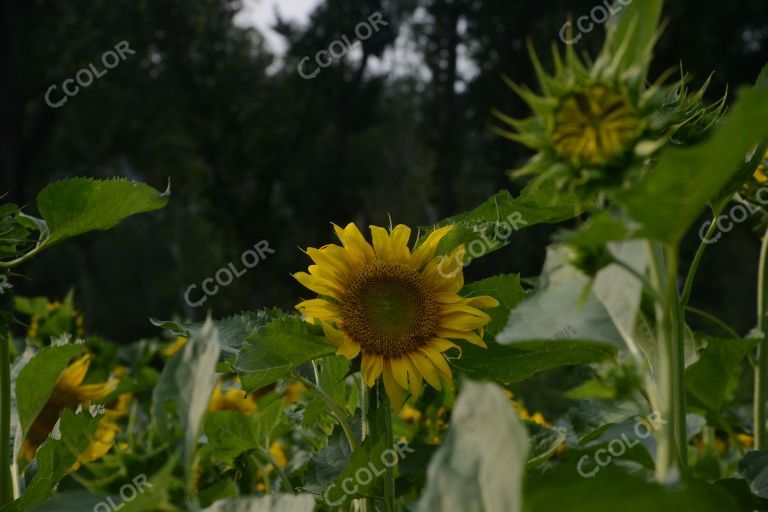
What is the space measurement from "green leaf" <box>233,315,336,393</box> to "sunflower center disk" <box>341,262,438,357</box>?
61 millimetres

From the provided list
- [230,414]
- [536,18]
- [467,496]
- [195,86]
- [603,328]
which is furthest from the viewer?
[195,86]

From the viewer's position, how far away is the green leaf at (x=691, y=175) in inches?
14.7

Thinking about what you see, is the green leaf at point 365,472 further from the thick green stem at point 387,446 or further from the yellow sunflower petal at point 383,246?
the yellow sunflower petal at point 383,246

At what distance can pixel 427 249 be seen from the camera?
0.78m

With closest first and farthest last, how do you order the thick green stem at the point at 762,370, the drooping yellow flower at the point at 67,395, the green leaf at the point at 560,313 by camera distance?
1. the green leaf at the point at 560,313
2. the thick green stem at the point at 762,370
3. the drooping yellow flower at the point at 67,395

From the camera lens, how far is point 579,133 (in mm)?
430

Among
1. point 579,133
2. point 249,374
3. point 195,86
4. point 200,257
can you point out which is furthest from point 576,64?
point 200,257

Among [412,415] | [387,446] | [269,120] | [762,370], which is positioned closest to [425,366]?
[387,446]

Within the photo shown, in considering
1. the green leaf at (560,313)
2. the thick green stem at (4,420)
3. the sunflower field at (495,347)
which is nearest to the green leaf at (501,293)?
the sunflower field at (495,347)

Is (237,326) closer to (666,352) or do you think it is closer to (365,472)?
(365,472)

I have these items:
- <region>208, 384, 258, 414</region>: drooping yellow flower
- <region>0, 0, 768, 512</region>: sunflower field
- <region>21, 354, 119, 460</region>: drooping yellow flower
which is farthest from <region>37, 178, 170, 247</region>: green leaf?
<region>208, 384, 258, 414</region>: drooping yellow flower

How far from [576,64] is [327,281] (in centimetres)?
41

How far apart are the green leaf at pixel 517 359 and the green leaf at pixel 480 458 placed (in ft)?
0.93

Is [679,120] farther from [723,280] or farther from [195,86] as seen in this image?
[195,86]
